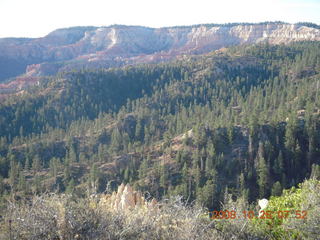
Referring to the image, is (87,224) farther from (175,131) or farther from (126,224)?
(175,131)

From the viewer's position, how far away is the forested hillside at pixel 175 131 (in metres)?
43.1

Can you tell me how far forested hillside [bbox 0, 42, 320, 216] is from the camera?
1697 inches

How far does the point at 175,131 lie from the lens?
210 ft

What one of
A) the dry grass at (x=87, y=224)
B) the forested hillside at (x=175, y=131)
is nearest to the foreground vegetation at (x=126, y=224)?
the dry grass at (x=87, y=224)
